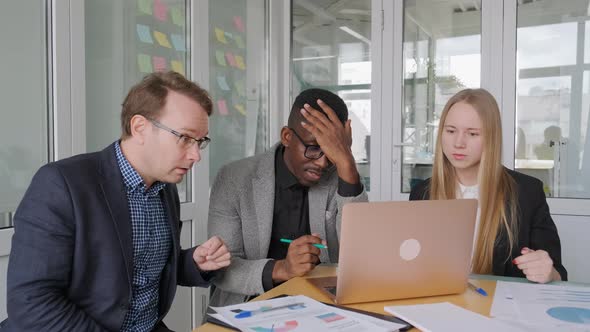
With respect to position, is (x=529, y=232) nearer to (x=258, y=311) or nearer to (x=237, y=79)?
(x=258, y=311)

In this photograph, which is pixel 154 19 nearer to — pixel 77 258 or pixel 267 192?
pixel 267 192

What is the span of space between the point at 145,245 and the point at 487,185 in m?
1.10

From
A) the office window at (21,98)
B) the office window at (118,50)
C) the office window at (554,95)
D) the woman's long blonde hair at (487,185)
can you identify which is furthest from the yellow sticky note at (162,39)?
the office window at (554,95)

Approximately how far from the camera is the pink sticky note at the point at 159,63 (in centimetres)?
257

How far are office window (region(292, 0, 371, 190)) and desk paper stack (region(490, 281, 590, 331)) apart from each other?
2.17m

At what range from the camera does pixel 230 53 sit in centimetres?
327

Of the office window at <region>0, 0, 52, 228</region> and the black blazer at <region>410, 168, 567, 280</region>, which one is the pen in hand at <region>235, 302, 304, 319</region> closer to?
the black blazer at <region>410, 168, 567, 280</region>

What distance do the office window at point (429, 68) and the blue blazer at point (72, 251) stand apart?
7.82 feet

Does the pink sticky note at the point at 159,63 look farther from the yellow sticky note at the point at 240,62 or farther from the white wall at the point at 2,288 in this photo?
the white wall at the point at 2,288

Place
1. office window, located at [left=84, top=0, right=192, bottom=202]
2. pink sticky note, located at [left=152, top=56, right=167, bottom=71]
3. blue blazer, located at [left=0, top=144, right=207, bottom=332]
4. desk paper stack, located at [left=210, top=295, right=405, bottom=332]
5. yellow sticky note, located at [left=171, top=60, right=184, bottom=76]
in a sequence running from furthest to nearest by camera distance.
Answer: yellow sticky note, located at [left=171, top=60, right=184, bottom=76] < pink sticky note, located at [left=152, top=56, right=167, bottom=71] < office window, located at [left=84, top=0, right=192, bottom=202] < blue blazer, located at [left=0, top=144, right=207, bottom=332] < desk paper stack, located at [left=210, top=295, right=405, bottom=332]

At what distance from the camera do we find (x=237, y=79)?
11.0ft

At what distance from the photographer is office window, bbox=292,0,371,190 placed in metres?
3.55

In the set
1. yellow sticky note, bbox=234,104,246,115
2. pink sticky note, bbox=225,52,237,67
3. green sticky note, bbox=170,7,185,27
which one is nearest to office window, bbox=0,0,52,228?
green sticky note, bbox=170,7,185,27

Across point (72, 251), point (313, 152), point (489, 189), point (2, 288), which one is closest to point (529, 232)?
point (489, 189)
